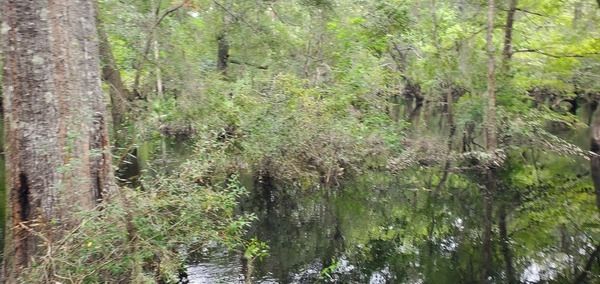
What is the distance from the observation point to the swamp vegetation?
4.68 metres

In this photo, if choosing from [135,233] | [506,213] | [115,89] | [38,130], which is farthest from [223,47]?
[135,233]

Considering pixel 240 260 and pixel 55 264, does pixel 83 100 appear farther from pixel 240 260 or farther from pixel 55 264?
pixel 240 260

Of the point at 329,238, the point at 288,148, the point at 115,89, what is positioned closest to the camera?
the point at 329,238

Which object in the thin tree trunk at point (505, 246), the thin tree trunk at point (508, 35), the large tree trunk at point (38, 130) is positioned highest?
the large tree trunk at point (38, 130)

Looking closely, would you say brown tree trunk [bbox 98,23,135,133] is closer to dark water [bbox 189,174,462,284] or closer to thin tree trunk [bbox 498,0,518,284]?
dark water [bbox 189,174,462,284]

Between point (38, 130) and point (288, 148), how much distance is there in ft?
26.2

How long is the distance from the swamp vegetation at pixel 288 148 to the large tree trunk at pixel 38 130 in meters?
0.02

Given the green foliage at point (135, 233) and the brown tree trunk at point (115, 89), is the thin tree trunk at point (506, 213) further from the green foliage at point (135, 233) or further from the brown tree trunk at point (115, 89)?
the brown tree trunk at point (115, 89)

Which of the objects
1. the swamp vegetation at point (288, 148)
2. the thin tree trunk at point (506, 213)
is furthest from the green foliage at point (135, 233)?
the thin tree trunk at point (506, 213)

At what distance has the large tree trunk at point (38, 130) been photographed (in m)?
4.64

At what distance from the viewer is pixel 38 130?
468cm

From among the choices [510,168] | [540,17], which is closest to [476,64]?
[540,17]

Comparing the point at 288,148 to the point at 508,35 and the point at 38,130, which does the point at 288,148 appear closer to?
the point at 38,130

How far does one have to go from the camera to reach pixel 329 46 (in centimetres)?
1727
